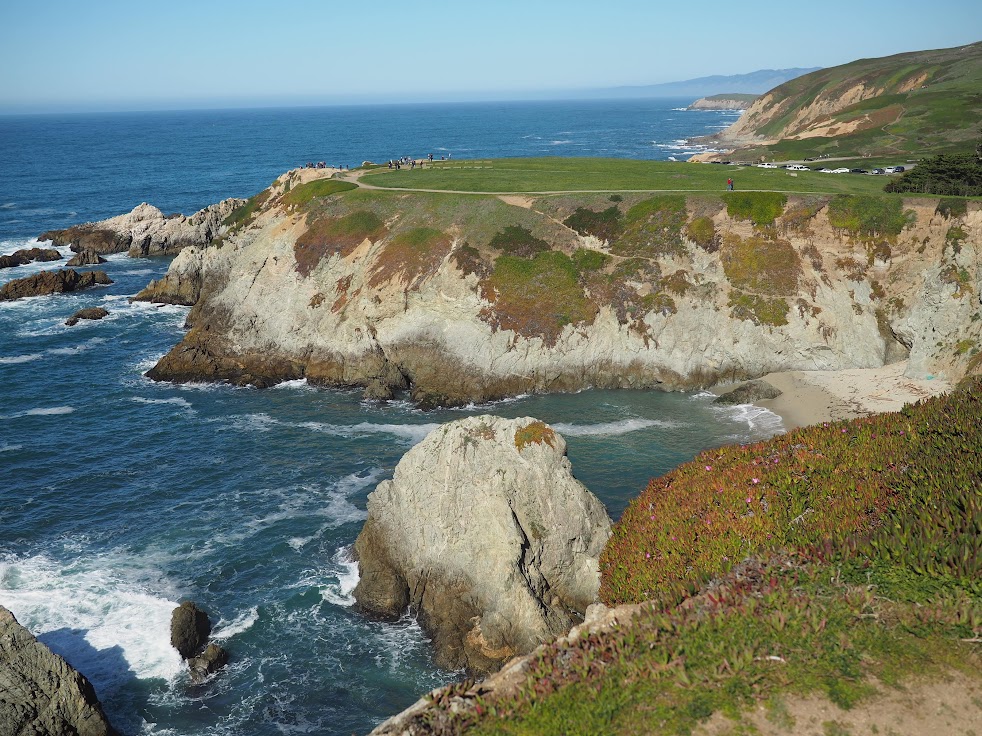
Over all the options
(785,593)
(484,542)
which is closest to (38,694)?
(484,542)

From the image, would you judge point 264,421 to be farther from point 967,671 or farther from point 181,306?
point 967,671

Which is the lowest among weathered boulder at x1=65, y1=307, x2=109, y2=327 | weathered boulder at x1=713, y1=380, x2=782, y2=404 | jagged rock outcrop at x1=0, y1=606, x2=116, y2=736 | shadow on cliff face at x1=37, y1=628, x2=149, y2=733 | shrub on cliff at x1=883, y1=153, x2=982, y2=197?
shadow on cliff face at x1=37, y1=628, x2=149, y2=733

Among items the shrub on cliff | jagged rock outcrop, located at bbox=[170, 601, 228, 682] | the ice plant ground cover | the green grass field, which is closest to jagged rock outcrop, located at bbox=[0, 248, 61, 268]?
the green grass field

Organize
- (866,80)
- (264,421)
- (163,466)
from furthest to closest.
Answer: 1. (866,80)
2. (264,421)
3. (163,466)

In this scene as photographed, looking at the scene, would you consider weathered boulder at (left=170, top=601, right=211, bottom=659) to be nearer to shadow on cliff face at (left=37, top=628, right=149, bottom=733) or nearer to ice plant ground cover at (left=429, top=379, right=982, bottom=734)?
shadow on cliff face at (left=37, top=628, right=149, bottom=733)

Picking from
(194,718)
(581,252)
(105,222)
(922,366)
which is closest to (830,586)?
(194,718)

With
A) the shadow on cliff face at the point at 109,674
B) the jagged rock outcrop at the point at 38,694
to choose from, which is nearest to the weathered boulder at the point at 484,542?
the shadow on cliff face at the point at 109,674

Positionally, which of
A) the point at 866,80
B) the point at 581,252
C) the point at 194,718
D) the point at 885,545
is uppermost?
the point at 866,80
